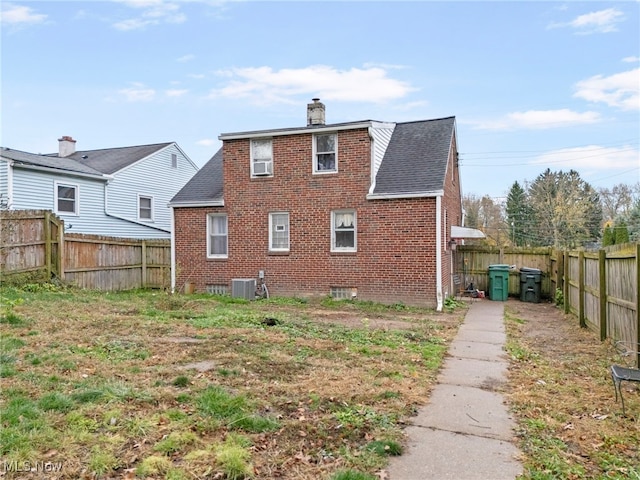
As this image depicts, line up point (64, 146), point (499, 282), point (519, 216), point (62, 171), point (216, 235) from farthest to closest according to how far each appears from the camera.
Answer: point (519, 216)
point (64, 146)
point (62, 171)
point (499, 282)
point (216, 235)

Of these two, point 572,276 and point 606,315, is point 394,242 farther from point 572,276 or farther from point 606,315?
point 606,315

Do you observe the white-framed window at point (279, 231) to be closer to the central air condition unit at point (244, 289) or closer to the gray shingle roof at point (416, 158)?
the central air condition unit at point (244, 289)

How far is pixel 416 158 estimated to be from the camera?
46.4 feet

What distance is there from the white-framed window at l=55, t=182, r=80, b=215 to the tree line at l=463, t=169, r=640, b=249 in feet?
94.9

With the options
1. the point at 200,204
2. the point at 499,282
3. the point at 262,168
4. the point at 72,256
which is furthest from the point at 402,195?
the point at 72,256

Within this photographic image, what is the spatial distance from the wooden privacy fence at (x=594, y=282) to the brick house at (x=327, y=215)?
3032 millimetres

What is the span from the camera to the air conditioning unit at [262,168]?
14461 mm

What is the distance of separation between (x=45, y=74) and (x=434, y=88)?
13909mm

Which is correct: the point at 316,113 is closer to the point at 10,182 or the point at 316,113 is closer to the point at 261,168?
the point at 261,168

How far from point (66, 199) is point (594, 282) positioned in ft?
59.6

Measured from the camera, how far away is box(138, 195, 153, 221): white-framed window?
70.8ft

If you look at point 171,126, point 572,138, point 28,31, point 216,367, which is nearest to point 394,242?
point 216,367

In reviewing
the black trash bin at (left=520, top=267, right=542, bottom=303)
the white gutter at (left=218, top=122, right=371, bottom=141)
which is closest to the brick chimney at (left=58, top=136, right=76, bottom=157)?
the white gutter at (left=218, top=122, right=371, bottom=141)

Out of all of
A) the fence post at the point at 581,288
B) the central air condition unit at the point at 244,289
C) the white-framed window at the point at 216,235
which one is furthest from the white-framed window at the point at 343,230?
the fence post at the point at 581,288
